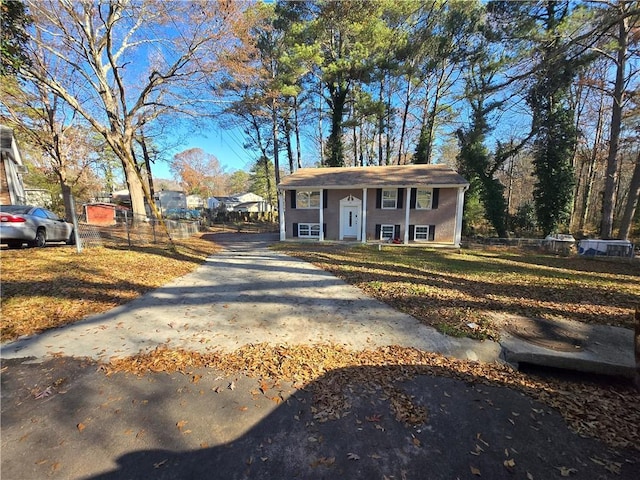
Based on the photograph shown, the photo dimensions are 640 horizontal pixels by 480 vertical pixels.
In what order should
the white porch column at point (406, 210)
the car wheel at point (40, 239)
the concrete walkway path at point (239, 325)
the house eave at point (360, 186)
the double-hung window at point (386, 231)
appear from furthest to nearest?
the double-hung window at point (386, 231), the white porch column at point (406, 210), the house eave at point (360, 186), the car wheel at point (40, 239), the concrete walkway path at point (239, 325)

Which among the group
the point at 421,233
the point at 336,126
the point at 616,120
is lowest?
the point at 421,233

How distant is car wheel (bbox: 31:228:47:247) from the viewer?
836 centimetres

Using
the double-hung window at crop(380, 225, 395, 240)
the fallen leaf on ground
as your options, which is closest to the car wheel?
the fallen leaf on ground

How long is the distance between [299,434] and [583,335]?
4.99 metres

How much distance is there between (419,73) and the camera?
2198cm

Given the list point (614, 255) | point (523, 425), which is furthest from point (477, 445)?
point (614, 255)

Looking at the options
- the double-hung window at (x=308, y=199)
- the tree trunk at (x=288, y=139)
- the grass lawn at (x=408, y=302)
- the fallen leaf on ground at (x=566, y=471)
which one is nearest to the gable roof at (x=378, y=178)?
the double-hung window at (x=308, y=199)

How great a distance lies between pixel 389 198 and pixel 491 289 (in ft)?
35.8

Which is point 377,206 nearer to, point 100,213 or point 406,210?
point 406,210

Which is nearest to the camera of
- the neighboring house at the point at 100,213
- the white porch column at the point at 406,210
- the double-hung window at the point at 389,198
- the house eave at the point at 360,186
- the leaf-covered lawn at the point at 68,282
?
the leaf-covered lawn at the point at 68,282

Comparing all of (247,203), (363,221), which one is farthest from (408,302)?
(247,203)

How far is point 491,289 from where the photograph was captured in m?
6.90

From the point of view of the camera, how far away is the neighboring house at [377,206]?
16.5 meters

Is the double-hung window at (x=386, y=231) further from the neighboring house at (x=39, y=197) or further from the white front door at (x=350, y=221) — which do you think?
the neighboring house at (x=39, y=197)
